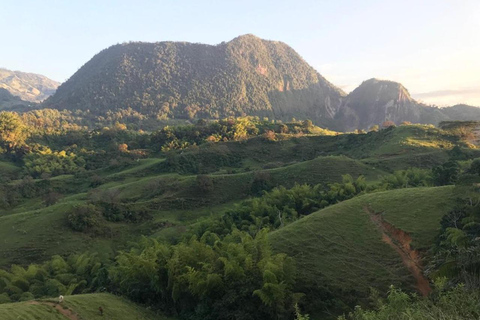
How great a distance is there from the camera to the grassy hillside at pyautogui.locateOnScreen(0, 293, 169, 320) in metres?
12.0

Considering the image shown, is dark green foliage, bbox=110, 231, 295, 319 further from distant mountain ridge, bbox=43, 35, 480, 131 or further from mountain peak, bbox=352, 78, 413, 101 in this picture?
mountain peak, bbox=352, 78, 413, 101

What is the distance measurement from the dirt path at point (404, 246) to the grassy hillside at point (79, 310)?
12570mm

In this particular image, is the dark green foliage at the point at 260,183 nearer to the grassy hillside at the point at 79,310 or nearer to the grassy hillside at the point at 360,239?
the grassy hillside at the point at 360,239

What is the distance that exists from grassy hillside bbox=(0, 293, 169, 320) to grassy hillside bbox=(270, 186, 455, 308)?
819 cm

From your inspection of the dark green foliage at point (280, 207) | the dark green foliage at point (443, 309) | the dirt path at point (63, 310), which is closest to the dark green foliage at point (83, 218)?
the dark green foliage at point (280, 207)

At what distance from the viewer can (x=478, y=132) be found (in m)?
68.9

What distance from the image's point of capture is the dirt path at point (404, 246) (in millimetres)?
17516

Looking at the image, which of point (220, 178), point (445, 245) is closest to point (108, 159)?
point (220, 178)

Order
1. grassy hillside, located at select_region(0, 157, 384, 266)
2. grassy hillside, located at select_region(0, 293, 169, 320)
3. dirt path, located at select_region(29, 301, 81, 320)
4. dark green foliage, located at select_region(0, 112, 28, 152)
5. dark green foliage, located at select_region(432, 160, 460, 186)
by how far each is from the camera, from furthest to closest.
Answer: dark green foliage, located at select_region(0, 112, 28, 152) → dark green foliage, located at select_region(432, 160, 460, 186) → grassy hillside, located at select_region(0, 157, 384, 266) → dirt path, located at select_region(29, 301, 81, 320) → grassy hillside, located at select_region(0, 293, 169, 320)

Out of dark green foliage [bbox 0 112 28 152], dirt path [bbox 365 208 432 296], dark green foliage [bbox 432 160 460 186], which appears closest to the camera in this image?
dirt path [bbox 365 208 432 296]

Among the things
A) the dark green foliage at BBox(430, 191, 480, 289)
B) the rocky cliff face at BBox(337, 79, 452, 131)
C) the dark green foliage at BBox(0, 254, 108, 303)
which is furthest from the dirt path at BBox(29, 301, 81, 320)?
the rocky cliff face at BBox(337, 79, 452, 131)

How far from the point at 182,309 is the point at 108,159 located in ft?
214

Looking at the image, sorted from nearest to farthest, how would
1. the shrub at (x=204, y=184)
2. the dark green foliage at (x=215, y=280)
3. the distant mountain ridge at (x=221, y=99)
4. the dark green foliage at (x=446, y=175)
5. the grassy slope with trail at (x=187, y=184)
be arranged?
1. the dark green foliage at (x=215, y=280)
2. the grassy slope with trail at (x=187, y=184)
3. the dark green foliage at (x=446, y=175)
4. the shrub at (x=204, y=184)
5. the distant mountain ridge at (x=221, y=99)

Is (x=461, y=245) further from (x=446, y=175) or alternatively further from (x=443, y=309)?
(x=446, y=175)
